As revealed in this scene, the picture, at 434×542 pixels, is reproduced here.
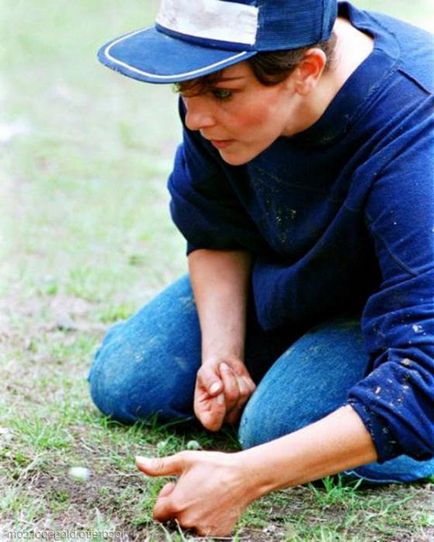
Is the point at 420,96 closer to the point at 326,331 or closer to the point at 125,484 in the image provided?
the point at 326,331

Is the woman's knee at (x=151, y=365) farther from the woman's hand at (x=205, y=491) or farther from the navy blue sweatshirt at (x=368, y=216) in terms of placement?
the woman's hand at (x=205, y=491)

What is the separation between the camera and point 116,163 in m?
6.32

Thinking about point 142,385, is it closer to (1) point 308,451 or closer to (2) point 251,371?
(2) point 251,371

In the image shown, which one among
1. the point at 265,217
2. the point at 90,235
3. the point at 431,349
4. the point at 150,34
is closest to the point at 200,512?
the point at 431,349

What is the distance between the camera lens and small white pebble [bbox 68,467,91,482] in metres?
2.91

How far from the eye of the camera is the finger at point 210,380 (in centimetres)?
316

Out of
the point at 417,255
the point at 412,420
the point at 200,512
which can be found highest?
the point at 417,255

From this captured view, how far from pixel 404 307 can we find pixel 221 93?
60 cm

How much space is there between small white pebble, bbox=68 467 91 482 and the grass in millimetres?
19

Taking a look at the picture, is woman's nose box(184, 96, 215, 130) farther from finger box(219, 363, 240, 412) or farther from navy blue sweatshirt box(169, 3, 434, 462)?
finger box(219, 363, 240, 412)

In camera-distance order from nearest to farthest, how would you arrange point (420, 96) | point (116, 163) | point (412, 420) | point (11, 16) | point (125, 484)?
point (412, 420) → point (420, 96) → point (125, 484) → point (116, 163) → point (11, 16)

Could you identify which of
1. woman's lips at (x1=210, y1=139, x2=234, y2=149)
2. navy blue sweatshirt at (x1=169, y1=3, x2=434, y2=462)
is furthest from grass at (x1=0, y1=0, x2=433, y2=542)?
woman's lips at (x1=210, y1=139, x2=234, y2=149)

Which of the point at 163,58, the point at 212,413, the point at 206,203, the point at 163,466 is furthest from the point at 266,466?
the point at 206,203

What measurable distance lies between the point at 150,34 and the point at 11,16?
23.7ft
